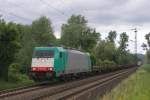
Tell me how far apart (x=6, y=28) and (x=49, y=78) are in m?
5.65

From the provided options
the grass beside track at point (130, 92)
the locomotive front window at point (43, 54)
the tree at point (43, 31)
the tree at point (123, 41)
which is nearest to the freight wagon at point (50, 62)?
the locomotive front window at point (43, 54)

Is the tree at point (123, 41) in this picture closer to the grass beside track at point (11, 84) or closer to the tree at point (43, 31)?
the tree at point (43, 31)

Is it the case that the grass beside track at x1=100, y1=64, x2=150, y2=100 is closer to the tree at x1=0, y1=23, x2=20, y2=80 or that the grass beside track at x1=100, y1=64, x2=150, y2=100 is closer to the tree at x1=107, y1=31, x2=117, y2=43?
the tree at x1=0, y1=23, x2=20, y2=80

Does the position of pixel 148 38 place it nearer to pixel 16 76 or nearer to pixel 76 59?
pixel 76 59

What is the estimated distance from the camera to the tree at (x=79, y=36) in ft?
339

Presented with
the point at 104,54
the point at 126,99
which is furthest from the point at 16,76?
the point at 104,54

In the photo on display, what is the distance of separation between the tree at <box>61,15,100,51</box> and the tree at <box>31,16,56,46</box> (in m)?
6.96

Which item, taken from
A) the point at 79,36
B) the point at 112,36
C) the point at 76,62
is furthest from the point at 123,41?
the point at 76,62

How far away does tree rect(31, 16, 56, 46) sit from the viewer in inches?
3364

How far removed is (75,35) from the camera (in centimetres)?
10519

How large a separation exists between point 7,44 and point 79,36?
7255cm

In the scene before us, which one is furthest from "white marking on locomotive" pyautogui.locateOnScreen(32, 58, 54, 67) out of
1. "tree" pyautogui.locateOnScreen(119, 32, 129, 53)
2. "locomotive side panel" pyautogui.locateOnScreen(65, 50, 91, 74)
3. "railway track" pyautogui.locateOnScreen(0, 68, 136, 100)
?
"tree" pyautogui.locateOnScreen(119, 32, 129, 53)

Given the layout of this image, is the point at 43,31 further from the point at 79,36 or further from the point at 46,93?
the point at 46,93

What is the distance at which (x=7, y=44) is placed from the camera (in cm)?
3394
